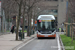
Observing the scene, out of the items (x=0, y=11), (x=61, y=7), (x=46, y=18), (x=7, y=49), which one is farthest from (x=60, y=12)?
(x=7, y=49)

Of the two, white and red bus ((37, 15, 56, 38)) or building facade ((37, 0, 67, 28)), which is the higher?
building facade ((37, 0, 67, 28))

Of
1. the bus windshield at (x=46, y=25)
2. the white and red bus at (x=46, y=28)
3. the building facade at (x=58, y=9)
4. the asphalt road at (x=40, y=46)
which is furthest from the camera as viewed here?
the building facade at (x=58, y=9)

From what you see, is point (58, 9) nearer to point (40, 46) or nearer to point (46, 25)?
point (46, 25)

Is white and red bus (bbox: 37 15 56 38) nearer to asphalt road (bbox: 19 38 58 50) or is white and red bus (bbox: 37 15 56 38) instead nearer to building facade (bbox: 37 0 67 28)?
asphalt road (bbox: 19 38 58 50)

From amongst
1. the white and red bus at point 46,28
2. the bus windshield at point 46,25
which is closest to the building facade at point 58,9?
the white and red bus at point 46,28

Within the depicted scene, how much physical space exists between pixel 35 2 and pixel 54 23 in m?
5.55

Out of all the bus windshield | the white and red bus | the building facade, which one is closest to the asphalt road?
the white and red bus

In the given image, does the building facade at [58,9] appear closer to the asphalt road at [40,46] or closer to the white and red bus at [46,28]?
the white and red bus at [46,28]

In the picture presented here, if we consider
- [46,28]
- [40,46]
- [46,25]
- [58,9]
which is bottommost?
[40,46]

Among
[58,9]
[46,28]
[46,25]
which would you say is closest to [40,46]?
[46,28]

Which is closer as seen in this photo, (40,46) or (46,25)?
(40,46)

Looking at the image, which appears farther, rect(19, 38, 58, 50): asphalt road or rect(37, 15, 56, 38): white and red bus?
rect(37, 15, 56, 38): white and red bus

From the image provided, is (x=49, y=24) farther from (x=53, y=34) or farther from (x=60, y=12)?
(x=60, y=12)

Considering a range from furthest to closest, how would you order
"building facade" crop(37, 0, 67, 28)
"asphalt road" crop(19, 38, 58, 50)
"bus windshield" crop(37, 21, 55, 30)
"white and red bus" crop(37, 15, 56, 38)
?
"building facade" crop(37, 0, 67, 28), "bus windshield" crop(37, 21, 55, 30), "white and red bus" crop(37, 15, 56, 38), "asphalt road" crop(19, 38, 58, 50)
